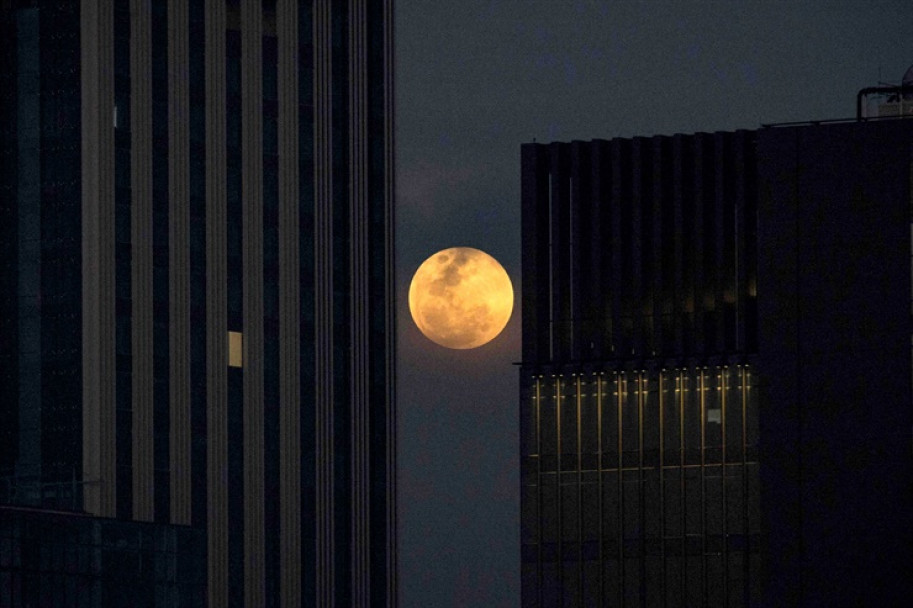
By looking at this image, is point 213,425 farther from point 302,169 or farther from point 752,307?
point 752,307

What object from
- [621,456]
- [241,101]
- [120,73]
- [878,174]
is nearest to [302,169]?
[241,101]

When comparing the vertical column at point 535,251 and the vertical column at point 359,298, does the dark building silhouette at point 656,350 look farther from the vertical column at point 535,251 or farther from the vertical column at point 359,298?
the vertical column at point 359,298

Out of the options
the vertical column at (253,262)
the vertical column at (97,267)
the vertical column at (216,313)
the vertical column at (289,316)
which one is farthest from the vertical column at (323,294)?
the vertical column at (97,267)

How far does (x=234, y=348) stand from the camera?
106375 millimetres

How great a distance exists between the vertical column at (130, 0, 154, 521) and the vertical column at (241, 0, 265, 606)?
23.5 feet

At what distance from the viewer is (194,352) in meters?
104

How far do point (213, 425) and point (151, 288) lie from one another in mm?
9067

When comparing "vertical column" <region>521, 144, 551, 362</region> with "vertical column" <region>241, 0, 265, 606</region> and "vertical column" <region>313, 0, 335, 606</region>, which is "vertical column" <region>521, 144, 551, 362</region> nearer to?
"vertical column" <region>241, 0, 265, 606</region>

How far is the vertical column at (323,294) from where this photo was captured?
109m

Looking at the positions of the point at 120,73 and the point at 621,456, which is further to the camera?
the point at 120,73

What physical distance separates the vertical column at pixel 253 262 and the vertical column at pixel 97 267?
9.78 m

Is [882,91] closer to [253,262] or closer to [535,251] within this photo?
[535,251]

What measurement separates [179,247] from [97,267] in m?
6.25

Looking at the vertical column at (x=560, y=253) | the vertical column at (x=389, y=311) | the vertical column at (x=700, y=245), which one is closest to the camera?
the vertical column at (x=700, y=245)
